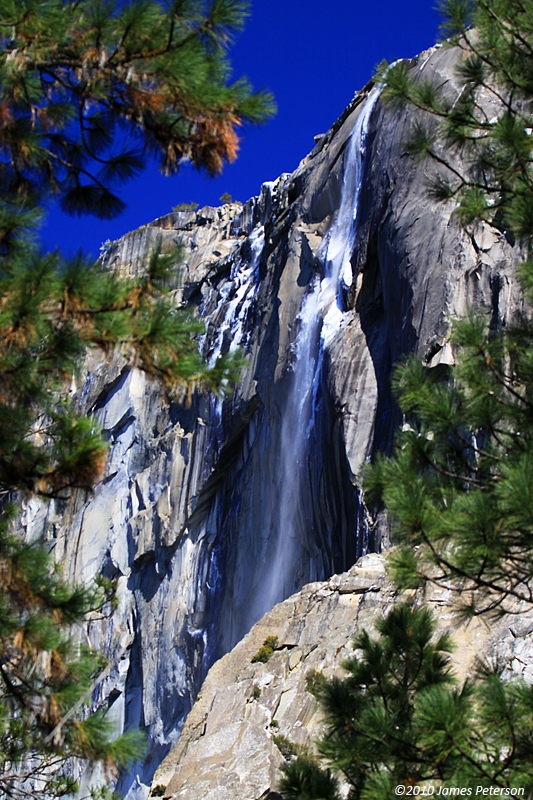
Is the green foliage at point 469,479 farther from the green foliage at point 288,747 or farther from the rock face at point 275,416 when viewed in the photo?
the rock face at point 275,416

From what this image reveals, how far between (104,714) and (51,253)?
2919mm

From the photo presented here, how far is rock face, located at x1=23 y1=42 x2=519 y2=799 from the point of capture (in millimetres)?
16531

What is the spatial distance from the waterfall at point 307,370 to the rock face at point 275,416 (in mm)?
69

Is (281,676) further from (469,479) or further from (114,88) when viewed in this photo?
(114,88)

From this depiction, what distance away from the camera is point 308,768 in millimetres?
4988

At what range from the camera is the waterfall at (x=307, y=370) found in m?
20.8

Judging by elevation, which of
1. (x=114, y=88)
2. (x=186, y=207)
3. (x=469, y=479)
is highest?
(x=186, y=207)

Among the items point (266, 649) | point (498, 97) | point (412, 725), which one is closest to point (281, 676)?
point (266, 649)

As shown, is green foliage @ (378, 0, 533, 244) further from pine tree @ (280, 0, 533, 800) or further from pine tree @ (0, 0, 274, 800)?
pine tree @ (0, 0, 274, 800)

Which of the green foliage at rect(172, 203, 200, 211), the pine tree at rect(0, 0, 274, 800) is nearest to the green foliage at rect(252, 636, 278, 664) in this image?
the pine tree at rect(0, 0, 274, 800)

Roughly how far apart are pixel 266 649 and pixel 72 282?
8802 millimetres

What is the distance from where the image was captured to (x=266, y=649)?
38.3 ft

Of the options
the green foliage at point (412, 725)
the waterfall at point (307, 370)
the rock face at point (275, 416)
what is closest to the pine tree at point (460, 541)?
the green foliage at point (412, 725)

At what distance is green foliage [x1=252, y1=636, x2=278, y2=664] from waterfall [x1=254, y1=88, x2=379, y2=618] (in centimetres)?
877
